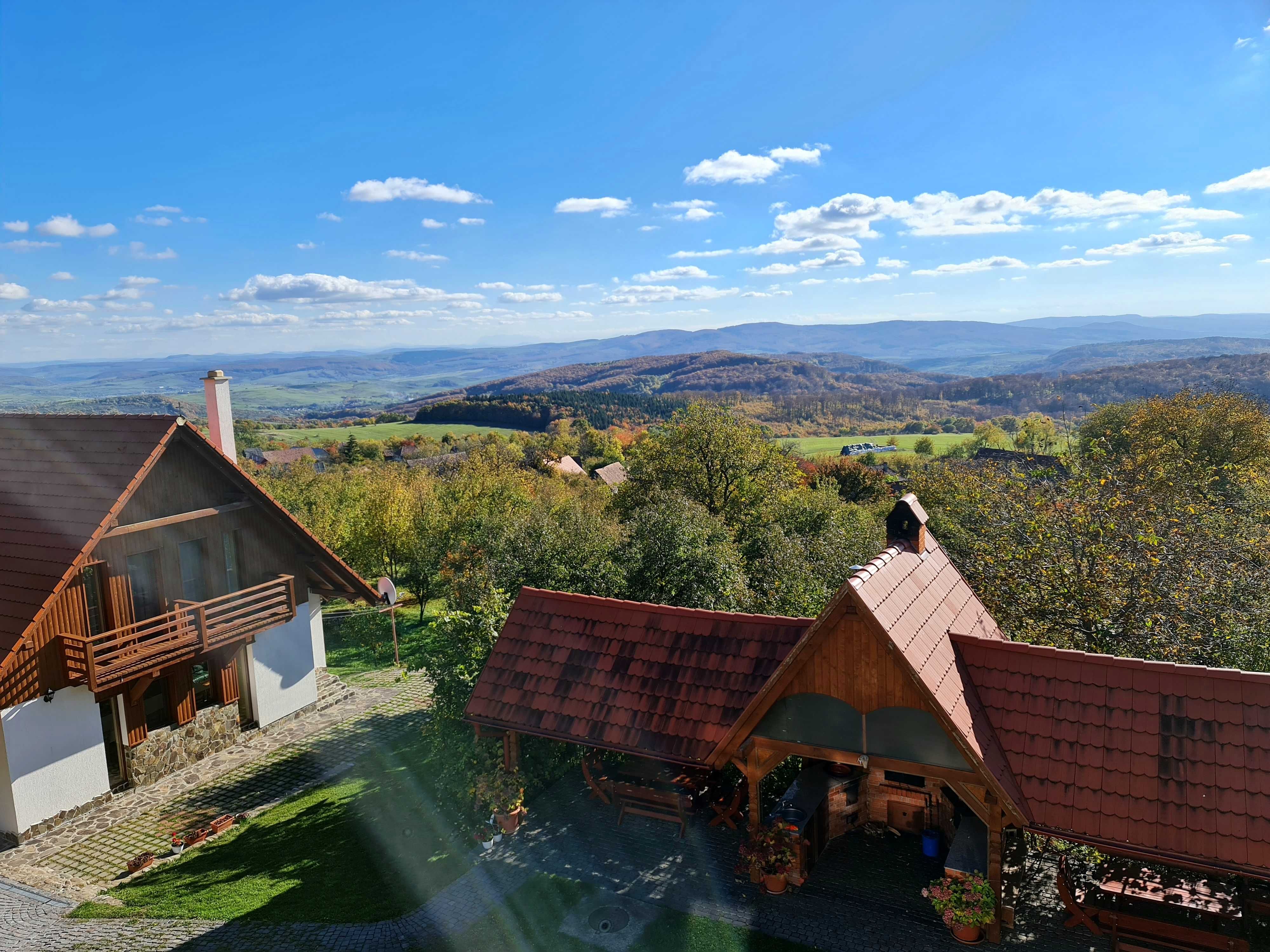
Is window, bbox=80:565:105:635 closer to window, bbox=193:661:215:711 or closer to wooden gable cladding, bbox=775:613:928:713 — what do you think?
window, bbox=193:661:215:711

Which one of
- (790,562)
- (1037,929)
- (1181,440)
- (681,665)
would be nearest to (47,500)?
(681,665)

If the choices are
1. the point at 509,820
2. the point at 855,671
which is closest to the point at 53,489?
the point at 509,820

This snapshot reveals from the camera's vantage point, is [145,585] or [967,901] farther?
[145,585]

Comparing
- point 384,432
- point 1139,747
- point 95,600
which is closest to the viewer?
point 1139,747

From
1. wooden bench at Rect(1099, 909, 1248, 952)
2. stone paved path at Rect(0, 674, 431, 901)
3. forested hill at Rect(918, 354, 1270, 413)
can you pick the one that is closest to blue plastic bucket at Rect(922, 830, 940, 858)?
wooden bench at Rect(1099, 909, 1248, 952)

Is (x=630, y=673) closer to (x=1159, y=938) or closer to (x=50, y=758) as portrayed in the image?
(x=1159, y=938)

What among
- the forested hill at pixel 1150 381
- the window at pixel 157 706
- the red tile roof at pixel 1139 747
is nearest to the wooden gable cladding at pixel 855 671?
the red tile roof at pixel 1139 747

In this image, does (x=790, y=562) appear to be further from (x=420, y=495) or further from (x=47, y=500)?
(x=420, y=495)
